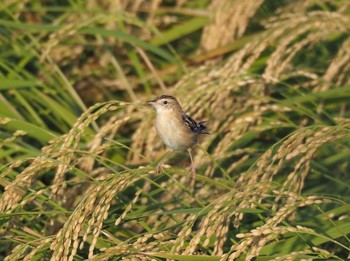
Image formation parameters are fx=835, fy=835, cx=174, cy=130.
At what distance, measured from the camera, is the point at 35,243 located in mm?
3244

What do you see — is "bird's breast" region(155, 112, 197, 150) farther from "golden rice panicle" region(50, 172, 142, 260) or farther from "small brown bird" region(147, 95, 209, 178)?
"golden rice panicle" region(50, 172, 142, 260)

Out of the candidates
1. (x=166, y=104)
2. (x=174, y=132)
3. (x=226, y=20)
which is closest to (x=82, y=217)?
(x=174, y=132)

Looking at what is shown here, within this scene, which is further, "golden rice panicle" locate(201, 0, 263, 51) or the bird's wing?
"golden rice panicle" locate(201, 0, 263, 51)

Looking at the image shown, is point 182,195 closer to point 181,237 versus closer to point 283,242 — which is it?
point 283,242

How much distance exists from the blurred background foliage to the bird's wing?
0.08m

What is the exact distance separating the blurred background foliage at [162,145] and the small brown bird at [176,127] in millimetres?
118

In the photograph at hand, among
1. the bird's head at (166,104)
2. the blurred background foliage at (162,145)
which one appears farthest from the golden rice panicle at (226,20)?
the bird's head at (166,104)

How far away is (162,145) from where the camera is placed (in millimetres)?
5105

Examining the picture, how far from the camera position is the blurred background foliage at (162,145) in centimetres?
307

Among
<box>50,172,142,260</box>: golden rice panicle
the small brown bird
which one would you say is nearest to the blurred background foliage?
<box>50,172,142,260</box>: golden rice panicle

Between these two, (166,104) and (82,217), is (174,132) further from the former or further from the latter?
(82,217)

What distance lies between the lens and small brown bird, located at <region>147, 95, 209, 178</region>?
421 centimetres

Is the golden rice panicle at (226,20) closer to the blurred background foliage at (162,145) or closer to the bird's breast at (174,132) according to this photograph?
the blurred background foliage at (162,145)

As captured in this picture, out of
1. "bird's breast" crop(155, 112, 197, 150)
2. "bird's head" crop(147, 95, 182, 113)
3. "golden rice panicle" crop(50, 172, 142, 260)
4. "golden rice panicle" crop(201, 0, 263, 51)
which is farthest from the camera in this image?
"golden rice panicle" crop(201, 0, 263, 51)
